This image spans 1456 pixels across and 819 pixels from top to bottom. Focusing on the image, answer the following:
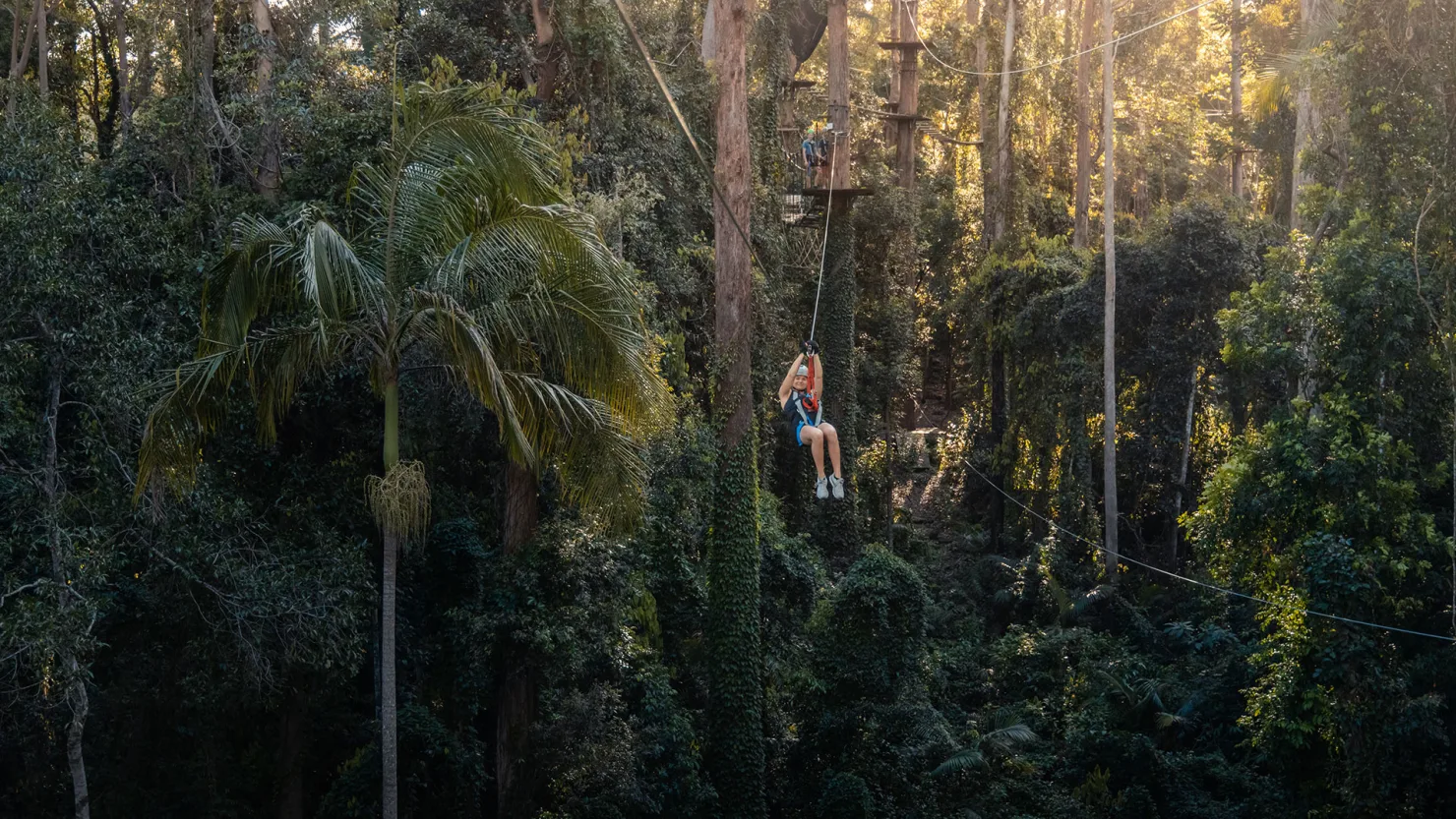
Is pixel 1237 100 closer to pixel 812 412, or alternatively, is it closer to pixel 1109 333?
pixel 1109 333

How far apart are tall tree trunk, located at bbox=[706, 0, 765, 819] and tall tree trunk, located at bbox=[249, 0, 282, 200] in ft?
17.2

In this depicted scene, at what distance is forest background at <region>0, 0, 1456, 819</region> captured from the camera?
1225 cm

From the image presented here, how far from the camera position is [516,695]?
1529cm

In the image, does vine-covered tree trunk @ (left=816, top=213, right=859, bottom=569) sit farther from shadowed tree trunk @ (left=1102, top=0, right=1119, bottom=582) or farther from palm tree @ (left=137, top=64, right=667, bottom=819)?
palm tree @ (left=137, top=64, right=667, bottom=819)

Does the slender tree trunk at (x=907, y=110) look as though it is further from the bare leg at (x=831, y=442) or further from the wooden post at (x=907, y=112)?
the bare leg at (x=831, y=442)

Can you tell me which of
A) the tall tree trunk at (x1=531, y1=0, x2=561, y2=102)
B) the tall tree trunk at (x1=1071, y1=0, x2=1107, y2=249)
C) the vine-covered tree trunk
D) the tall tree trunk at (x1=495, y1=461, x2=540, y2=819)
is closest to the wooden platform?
the vine-covered tree trunk

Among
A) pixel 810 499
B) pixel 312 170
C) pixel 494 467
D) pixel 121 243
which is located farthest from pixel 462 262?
pixel 810 499

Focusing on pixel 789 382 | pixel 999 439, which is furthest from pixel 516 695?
pixel 999 439

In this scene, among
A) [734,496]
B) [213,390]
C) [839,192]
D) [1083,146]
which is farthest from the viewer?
[1083,146]

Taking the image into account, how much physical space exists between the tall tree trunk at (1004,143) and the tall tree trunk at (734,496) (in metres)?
16.5

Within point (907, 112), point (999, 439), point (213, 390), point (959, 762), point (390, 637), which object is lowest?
point (959, 762)

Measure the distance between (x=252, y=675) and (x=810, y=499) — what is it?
49.0 ft

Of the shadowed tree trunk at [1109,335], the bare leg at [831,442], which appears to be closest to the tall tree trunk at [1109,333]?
the shadowed tree trunk at [1109,335]

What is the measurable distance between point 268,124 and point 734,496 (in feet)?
22.9
